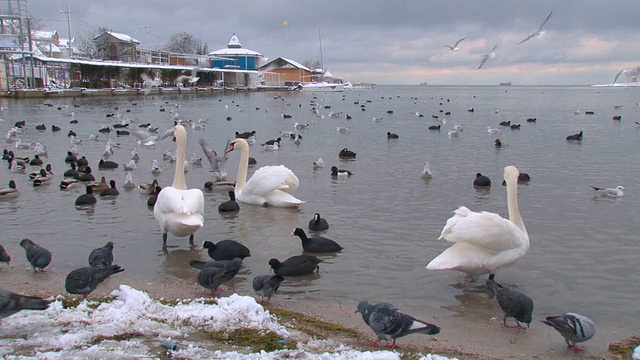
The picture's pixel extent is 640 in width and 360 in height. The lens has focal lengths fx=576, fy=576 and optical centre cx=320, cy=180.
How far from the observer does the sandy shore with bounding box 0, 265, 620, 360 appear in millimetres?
5379

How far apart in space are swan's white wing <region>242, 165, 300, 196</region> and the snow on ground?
5752 mm

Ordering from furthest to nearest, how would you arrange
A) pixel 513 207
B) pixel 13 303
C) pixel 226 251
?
pixel 513 207
pixel 226 251
pixel 13 303

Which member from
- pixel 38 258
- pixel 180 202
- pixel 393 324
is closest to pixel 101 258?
pixel 38 258

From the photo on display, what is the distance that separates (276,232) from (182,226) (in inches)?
80.9

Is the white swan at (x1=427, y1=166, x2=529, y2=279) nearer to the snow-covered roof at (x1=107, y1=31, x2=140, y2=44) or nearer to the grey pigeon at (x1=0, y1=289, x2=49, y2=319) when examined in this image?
the grey pigeon at (x1=0, y1=289, x2=49, y2=319)

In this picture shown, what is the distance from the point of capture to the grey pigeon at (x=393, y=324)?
198 inches

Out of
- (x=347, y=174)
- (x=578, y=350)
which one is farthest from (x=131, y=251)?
(x=347, y=174)

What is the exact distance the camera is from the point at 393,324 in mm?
5055

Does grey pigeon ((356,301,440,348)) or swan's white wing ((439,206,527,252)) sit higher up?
swan's white wing ((439,206,527,252))

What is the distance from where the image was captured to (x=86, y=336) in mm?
4836

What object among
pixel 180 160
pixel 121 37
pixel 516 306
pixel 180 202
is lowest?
pixel 516 306

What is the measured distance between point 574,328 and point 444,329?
1237 millimetres

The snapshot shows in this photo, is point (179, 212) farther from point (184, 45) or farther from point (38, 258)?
point (184, 45)

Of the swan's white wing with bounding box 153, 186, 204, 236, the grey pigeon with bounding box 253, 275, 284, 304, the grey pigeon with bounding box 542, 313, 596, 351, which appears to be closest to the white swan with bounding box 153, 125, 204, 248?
the swan's white wing with bounding box 153, 186, 204, 236
